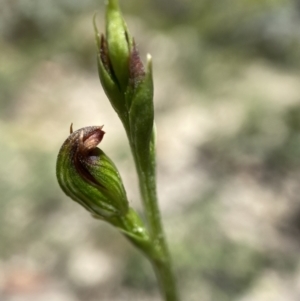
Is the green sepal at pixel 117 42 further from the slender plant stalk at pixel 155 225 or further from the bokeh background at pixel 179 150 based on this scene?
the bokeh background at pixel 179 150

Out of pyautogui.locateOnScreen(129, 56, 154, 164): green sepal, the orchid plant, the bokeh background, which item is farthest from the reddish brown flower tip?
the bokeh background

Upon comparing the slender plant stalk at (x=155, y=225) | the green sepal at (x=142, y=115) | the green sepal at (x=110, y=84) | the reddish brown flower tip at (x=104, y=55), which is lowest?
the slender plant stalk at (x=155, y=225)

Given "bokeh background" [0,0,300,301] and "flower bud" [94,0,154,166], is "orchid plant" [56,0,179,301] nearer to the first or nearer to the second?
"flower bud" [94,0,154,166]

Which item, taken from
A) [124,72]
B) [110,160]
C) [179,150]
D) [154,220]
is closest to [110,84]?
[124,72]

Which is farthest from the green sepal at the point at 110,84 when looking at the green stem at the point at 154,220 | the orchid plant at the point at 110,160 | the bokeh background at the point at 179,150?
the bokeh background at the point at 179,150

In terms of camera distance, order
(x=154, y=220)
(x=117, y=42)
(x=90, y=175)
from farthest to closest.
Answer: (x=154, y=220) → (x=90, y=175) → (x=117, y=42)

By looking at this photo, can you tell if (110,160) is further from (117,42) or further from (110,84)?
(117,42)
